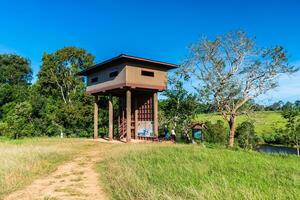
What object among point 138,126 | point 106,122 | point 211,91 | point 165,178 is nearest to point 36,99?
point 106,122

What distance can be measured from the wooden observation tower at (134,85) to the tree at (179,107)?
3751mm

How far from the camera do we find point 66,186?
7594 millimetres

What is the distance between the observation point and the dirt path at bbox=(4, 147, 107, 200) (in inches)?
260

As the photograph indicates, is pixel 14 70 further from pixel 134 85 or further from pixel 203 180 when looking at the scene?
pixel 203 180

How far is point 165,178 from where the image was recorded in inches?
270

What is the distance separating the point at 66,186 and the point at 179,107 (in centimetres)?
1887

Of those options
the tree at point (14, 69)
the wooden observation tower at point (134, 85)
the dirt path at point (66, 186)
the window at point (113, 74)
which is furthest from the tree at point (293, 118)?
the tree at point (14, 69)

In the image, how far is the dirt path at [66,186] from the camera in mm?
6600

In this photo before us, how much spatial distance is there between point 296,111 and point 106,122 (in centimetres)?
2514

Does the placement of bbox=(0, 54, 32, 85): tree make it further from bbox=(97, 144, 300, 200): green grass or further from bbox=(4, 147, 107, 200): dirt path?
bbox=(97, 144, 300, 200): green grass

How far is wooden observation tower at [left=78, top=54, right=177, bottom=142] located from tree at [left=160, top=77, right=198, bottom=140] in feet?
12.3

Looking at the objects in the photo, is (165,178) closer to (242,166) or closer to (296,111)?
(242,166)

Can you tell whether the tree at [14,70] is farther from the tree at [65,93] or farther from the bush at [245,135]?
the bush at [245,135]

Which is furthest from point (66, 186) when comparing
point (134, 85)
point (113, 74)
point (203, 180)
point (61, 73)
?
point (61, 73)
